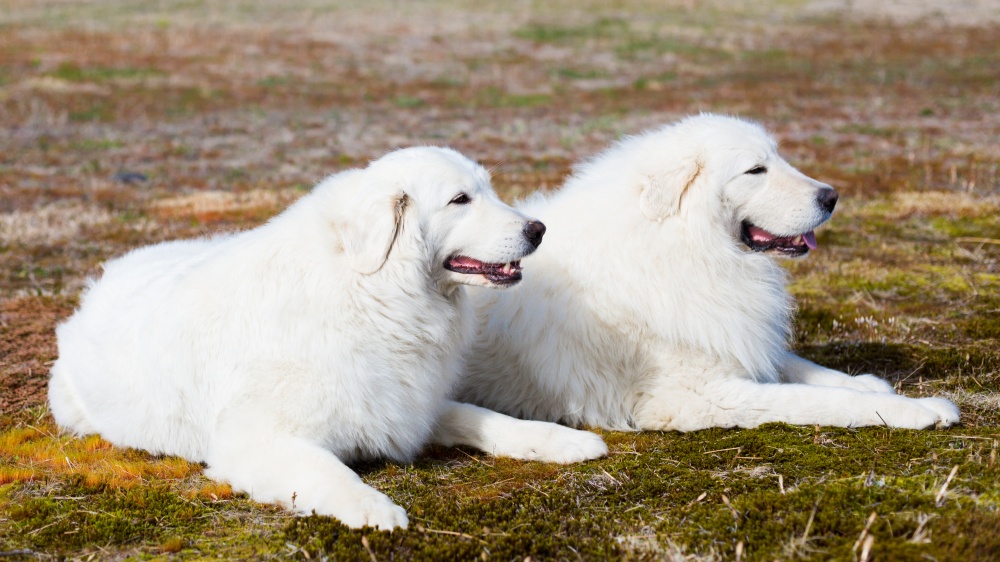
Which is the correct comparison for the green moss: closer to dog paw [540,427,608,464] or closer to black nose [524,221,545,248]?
black nose [524,221,545,248]

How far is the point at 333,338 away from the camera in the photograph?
4.39 m

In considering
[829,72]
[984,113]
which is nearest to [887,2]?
[829,72]

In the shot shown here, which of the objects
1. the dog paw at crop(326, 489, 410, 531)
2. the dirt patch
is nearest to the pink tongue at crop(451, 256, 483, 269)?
the dog paw at crop(326, 489, 410, 531)

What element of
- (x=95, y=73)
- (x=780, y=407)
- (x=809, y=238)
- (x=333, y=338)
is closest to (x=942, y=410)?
(x=780, y=407)

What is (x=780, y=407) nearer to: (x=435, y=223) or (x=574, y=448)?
(x=574, y=448)

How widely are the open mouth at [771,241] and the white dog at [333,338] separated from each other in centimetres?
161

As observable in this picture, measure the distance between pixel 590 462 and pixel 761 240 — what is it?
185 cm

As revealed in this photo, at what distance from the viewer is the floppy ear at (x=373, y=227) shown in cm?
430

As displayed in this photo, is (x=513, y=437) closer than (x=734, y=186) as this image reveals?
Yes

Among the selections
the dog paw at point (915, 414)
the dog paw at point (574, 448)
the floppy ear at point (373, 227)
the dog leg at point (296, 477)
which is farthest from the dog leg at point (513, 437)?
the dog paw at point (915, 414)

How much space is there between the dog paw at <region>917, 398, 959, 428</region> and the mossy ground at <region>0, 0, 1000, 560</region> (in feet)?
0.47

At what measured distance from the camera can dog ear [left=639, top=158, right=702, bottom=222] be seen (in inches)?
204

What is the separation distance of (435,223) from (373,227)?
0.32 meters

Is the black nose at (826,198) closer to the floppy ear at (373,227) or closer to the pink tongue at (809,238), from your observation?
the pink tongue at (809,238)
